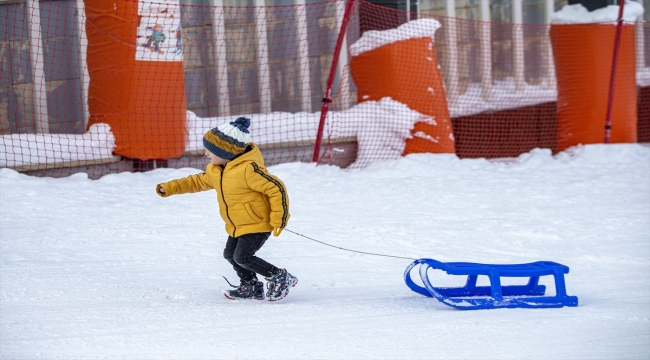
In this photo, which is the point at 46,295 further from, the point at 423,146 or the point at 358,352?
the point at 423,146

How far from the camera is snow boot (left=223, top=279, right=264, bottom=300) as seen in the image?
15.7ft

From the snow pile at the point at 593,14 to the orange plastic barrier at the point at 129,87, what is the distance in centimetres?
532

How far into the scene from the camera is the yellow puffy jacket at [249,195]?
14.6 feet

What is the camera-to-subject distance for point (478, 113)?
11711 millimetres

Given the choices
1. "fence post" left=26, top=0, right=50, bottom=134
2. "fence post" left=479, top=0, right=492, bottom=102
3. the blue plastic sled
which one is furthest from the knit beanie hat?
"fence post" left=479, top=0, right=492, bottom=102

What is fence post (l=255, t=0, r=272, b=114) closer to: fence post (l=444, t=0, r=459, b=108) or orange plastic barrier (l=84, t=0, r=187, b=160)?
orange plastic barrier (l=84, t=0, r=187, b=160)

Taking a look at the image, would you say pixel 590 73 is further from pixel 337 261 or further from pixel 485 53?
pixel 337 261

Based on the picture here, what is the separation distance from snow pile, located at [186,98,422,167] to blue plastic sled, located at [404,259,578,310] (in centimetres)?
462

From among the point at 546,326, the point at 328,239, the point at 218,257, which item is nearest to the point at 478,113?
the point at 328,239

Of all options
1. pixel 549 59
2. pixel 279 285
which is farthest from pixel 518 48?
pixel 279 285

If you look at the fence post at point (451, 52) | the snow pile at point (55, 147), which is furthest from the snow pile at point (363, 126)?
the fence post at point (451, 52)

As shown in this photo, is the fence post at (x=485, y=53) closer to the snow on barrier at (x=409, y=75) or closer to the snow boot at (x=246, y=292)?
the snow on barrier at (x=409, y=75)

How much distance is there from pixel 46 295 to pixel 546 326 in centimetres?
282

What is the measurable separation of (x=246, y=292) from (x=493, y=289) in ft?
4.71
